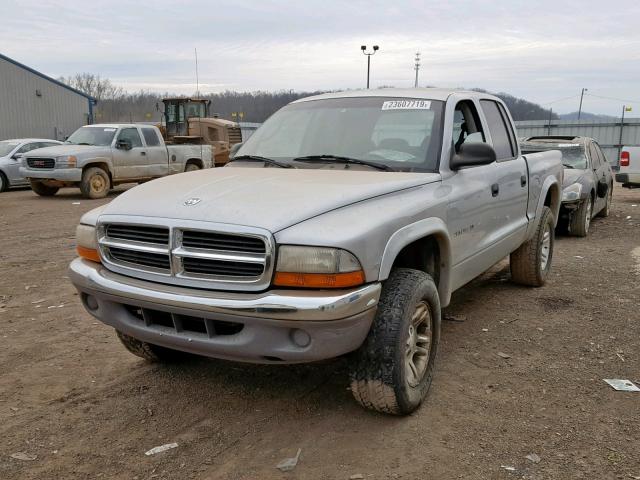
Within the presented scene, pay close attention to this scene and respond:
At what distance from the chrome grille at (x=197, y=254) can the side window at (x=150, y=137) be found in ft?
44.8

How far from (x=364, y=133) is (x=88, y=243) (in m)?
2.01

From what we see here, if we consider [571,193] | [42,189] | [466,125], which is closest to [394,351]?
[466,125]

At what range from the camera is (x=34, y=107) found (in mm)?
31625

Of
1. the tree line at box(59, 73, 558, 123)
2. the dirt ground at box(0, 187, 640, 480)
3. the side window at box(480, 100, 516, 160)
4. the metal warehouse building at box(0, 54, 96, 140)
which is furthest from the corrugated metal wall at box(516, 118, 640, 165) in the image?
the dirt ground at box(0, 187, 640, 480)

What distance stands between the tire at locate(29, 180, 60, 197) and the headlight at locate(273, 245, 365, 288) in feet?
47.4

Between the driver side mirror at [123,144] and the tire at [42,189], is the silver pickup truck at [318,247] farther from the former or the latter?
the tire at [42,189]

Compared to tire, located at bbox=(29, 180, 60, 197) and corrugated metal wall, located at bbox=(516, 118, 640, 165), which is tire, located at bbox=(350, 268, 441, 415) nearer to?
tire, located at bbox=(29, 180, 60, 197)

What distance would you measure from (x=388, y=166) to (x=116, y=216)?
1.76 metres

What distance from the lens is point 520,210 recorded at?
5.32 meters

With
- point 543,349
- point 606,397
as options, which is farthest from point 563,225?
point 606,397

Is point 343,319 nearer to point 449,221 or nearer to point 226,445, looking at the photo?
point 226,445

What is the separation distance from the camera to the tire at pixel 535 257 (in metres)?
5.99

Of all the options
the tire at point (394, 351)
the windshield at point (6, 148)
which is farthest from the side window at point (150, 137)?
the tire at point (394, 351)

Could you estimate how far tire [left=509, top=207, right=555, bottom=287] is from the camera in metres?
5.99
